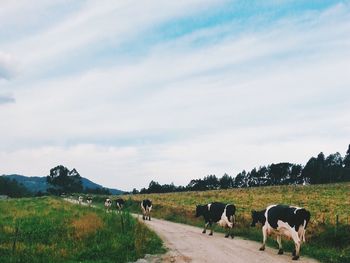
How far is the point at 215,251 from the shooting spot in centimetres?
1838

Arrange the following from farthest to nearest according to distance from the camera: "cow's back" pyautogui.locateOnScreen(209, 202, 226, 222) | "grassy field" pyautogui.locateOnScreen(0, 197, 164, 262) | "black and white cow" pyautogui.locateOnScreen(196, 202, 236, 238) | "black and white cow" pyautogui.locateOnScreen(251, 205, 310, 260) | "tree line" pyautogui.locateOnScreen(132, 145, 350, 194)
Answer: "tree line" pyautogui.locateOnScreen(132, 145, 350, 194) < "cow's back" pyautogui.locateOnScreen(209, 202, 226, 222) < "black and white cow" pyautogui.locateOnScreen(196, 202, 236, 238) < "black and white cow" pyautogui.locateOnScreen(251, 205, 310, 260) < "grassy field" pyautogui.locateOnScreen(0, 197, 164, 262)

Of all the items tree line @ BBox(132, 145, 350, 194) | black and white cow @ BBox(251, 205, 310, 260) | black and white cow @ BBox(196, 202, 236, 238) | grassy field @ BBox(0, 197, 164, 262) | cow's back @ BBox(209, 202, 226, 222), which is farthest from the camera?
tree line @ BBox(132, 145, 350, 194)

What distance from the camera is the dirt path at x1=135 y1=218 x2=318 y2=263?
16750mm

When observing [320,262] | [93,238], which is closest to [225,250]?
[320,262]

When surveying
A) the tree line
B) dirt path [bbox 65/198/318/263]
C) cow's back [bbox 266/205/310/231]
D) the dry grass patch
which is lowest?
dirt path [bbox 65/198/318/263]

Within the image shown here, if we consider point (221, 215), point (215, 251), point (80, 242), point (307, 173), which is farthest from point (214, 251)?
point (307, 173)

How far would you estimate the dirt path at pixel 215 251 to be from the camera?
55.0 feet

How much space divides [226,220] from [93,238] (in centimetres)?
800

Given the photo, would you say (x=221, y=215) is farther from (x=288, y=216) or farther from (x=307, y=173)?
(x=307, y=173)

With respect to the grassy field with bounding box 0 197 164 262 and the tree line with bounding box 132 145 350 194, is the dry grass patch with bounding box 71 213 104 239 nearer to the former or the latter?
the grassy field with bounding box 0 197 164 262

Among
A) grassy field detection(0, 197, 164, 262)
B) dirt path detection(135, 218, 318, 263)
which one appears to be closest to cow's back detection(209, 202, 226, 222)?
dirt path detection(135, 218, 318, 263)

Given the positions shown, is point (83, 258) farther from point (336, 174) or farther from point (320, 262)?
point (336, 174)

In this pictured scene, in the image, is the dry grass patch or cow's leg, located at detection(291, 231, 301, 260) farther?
the dry grass patch

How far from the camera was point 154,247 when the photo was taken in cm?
1908
